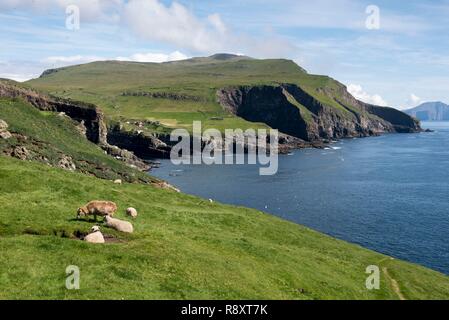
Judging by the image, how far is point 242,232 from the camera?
5603 cm

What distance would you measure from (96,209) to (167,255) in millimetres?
11595

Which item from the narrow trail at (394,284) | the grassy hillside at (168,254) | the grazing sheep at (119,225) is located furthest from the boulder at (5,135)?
the narrow trail at (394,284)

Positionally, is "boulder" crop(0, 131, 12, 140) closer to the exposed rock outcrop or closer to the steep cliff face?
the exposed rock outcrop

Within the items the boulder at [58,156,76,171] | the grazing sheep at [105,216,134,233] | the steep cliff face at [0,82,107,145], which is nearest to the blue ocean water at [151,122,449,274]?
the steep cliff face at [0,82,107,145]

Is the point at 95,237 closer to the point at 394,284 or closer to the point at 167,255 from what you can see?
the point at 167,255

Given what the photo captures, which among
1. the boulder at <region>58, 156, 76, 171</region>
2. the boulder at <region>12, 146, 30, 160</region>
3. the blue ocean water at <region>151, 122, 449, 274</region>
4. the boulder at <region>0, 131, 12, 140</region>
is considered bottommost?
the blue ocean water at <region>151, 122, 449, 274</region>

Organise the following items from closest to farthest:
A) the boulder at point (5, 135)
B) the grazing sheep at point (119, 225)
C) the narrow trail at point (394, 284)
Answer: the grazing sheep at point (119, 225) → the narrow trail at point (394, 284) → the boulder at point (5, 135)

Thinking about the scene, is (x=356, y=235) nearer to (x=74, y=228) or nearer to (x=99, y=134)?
(x=74, y=228)

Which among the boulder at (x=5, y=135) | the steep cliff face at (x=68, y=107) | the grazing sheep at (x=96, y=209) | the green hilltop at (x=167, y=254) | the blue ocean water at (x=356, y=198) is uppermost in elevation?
the steep cliff face at (x=68, y=107)

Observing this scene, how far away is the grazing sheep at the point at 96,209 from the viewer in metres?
43.0

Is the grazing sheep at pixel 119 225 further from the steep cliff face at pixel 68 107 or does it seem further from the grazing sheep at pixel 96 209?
the steep cliff face at pixel 68 107

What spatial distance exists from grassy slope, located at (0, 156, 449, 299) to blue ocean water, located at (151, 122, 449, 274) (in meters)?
30.2

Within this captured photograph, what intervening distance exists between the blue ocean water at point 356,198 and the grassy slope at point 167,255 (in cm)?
3020

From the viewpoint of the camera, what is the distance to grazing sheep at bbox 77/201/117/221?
4303 cm
